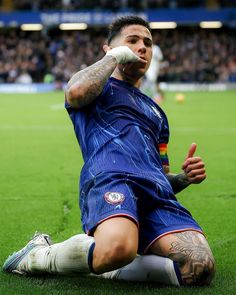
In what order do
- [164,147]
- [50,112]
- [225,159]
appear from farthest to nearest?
1. [50,112]
2. [225,159]
3. [164,147]

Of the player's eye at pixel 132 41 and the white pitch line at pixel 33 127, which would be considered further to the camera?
the white pitch line at pixel 33 127

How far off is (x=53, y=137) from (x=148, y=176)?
892 centimetres

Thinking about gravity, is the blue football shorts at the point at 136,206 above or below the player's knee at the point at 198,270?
above

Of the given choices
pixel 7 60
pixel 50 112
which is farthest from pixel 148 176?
pixel 7 60

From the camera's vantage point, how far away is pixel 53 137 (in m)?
13.1

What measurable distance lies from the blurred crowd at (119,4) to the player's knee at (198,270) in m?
38.9

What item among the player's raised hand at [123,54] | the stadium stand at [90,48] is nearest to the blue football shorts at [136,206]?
the player's raised hand at [123,54]

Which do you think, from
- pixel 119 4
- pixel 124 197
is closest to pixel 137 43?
pixel 124 197

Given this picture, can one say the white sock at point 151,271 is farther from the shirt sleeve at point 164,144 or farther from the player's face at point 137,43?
the player's face at point 137,43

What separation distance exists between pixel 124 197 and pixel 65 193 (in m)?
3.48

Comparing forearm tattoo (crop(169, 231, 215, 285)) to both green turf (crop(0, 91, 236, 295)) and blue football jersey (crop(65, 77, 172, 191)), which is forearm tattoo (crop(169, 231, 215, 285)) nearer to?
green turf (crop(0, 91, 236, 295))

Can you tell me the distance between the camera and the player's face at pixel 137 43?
4.70 metres

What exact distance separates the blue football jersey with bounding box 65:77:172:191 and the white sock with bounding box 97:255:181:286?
0.45 metres

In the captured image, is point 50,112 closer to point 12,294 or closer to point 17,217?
Answer: point 17,217
